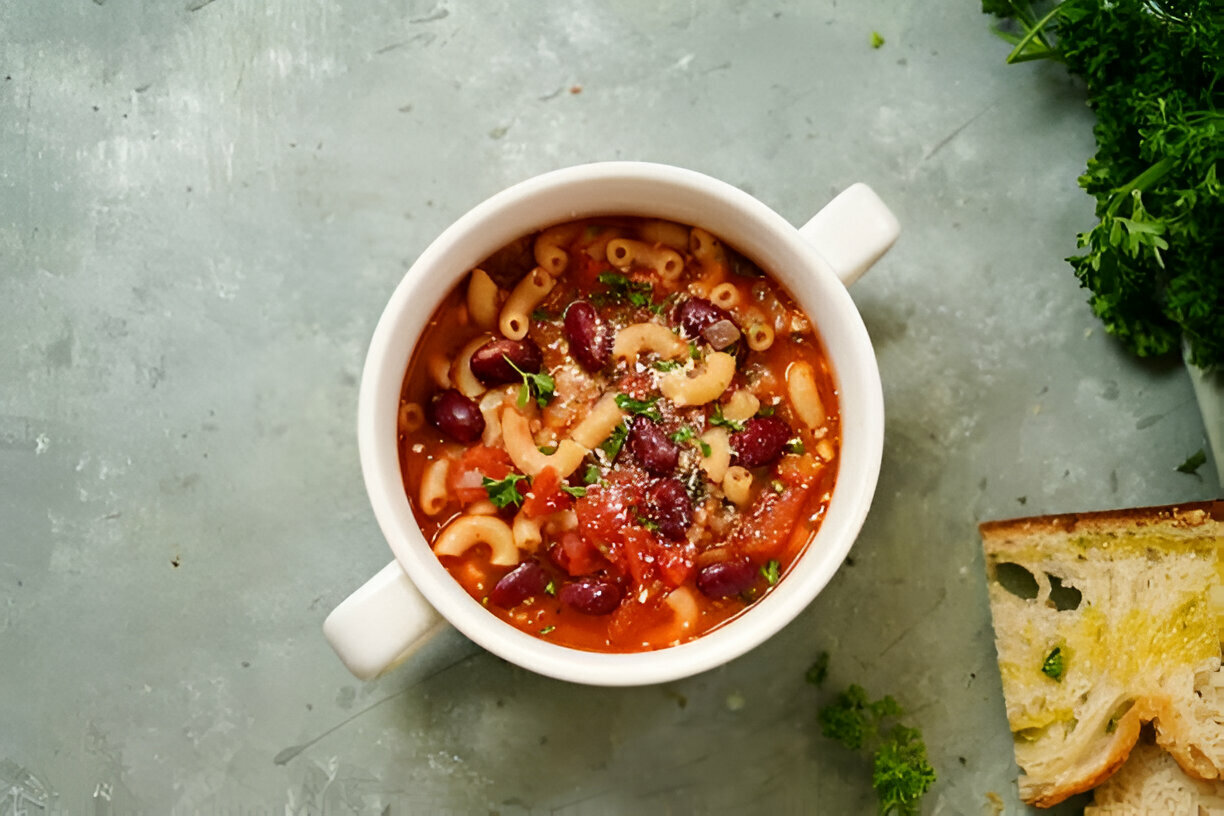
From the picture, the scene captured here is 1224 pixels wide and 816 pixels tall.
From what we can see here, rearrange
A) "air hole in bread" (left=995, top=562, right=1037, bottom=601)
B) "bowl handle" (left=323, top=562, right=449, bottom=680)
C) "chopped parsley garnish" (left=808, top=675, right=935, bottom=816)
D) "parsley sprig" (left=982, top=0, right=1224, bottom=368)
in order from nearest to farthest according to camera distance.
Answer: "bowl handle" (left=323, top=562, right=449, bottom=680)
"parsley sprig" (left=982, top=0, right=1224, bottom=368)
"chopped parsley garnish" (left=808, top=675, right=935, bottom=816)
"air hole in bread" (left=995, top=562, right=1037, bottom=601)

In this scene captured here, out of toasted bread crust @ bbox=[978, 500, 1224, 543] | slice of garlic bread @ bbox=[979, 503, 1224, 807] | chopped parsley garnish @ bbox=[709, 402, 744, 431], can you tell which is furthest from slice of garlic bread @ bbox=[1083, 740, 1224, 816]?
chopped parsley garnish @ bbox=[709, 402, 744, 431]

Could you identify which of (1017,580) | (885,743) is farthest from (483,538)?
(1017,580)

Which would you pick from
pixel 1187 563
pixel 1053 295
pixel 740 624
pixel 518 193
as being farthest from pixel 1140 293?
pixel 518 193

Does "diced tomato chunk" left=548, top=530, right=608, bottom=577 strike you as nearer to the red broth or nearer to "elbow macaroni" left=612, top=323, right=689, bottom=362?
the red broth

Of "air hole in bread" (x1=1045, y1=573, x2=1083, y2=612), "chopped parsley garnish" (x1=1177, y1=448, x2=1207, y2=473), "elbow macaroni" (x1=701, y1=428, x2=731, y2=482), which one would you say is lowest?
"air hole in bread" (x1=1045, y1=573, x2=1083, y2=612)

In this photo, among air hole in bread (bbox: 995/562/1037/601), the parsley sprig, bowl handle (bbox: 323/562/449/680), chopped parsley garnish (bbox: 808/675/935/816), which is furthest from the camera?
air hole in bread (bbox: 995/562/1037/601)

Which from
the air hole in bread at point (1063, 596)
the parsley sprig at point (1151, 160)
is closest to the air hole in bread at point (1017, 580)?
the air hole in bread at point (1063, 596)
